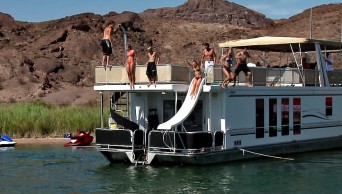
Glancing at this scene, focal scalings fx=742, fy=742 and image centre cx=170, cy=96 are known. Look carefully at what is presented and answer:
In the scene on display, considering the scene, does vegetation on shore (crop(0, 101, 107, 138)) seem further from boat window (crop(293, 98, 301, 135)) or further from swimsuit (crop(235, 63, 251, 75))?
swimsuit (crop(235, 63, 251, 75))

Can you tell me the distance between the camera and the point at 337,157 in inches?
1007

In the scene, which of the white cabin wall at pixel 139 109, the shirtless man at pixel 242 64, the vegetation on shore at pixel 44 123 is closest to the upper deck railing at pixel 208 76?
the shirtless man at pixel 242 64

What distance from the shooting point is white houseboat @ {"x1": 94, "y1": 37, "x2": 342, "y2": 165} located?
22.2m

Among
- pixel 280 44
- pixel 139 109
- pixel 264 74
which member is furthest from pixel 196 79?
pixel 280 44

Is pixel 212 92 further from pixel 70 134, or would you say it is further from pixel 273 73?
pixel 70 134

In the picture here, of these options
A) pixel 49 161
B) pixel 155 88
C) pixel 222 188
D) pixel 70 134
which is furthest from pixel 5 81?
pixel 222 188

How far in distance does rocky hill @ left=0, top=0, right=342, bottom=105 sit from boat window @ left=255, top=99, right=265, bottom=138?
27809 mm

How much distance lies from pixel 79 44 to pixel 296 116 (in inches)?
1849

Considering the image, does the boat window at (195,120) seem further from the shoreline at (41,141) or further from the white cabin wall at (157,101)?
the shoreline at (41,141)

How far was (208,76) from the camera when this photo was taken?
23.1 m

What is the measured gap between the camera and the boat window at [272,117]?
25.1 meters

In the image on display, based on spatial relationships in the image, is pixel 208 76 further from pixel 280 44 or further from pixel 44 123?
pixel 44 123

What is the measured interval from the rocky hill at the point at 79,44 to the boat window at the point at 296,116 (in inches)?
1057

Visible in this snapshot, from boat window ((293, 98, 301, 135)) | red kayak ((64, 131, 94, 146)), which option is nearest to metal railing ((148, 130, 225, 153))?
boat window ((293, 98, 301, 135))
